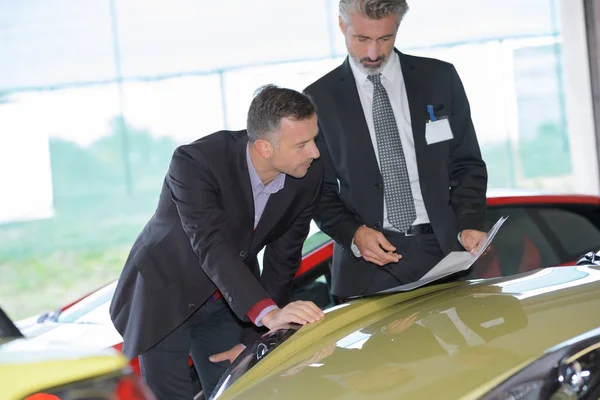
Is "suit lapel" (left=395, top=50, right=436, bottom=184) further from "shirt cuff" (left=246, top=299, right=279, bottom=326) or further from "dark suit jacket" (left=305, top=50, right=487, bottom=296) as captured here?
"shirt cuff" (left=246, top=299, right=279, bottom=326)

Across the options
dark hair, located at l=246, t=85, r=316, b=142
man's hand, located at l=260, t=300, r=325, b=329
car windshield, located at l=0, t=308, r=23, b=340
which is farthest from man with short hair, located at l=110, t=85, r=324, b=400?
car windshield, located at l=0, t=308, r=23, b=340

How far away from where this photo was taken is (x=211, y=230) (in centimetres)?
256

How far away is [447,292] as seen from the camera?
2527 millimetres

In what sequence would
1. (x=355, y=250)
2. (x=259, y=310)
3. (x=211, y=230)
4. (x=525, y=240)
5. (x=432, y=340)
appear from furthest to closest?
(x=525, y=240) < (x=355, y=250) < (x=211, y=230) < (x=259, y=310) < (x=432, y=340)

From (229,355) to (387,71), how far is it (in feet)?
3.58

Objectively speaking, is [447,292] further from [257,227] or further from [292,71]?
[292,71]

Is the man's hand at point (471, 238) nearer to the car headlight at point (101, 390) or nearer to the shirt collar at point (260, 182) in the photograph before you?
the shirt collar at point (260, 182)

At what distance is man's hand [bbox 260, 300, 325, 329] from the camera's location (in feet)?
7.61

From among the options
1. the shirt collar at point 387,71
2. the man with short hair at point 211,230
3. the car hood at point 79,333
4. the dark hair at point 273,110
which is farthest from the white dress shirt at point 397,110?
the car hood at point 79,333

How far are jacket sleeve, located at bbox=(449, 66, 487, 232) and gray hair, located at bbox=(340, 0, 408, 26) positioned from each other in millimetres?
357

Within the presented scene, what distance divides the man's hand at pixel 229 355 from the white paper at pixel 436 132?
92cm

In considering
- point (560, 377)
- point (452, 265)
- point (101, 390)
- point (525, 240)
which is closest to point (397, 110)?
point (452, 265)

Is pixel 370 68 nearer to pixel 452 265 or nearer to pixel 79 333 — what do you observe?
pixel 452 265

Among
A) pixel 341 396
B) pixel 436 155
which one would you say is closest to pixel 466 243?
pixel 436 155
